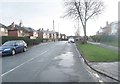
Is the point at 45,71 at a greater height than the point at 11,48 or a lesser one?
lesser

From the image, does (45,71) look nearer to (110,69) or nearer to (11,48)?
(110,69)

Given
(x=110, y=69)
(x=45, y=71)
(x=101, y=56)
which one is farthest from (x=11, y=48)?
(x=110, y=69)

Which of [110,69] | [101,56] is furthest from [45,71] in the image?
[101,56]

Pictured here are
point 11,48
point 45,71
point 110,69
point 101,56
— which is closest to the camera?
point 110,69

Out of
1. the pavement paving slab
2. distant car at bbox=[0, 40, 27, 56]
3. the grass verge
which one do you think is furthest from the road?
distant car at bbox=[0, 40, 27, 56]

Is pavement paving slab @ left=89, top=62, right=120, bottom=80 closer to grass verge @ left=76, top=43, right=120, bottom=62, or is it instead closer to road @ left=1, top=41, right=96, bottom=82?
road @ left=1, top=41, right=96, bottom=82

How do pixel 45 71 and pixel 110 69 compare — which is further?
pixel 45 71

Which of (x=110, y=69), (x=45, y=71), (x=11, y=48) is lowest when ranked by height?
(x=45, y=71)

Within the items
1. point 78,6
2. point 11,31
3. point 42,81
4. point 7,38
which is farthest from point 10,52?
point 11,31

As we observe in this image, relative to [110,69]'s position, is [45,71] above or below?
below

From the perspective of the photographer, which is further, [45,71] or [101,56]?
[101,56]

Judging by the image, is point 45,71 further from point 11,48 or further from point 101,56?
point 11,48

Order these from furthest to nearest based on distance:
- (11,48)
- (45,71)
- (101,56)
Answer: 1. (11,48)
2. (101,56)
3. (45,71)

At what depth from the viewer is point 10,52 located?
24.1 m
